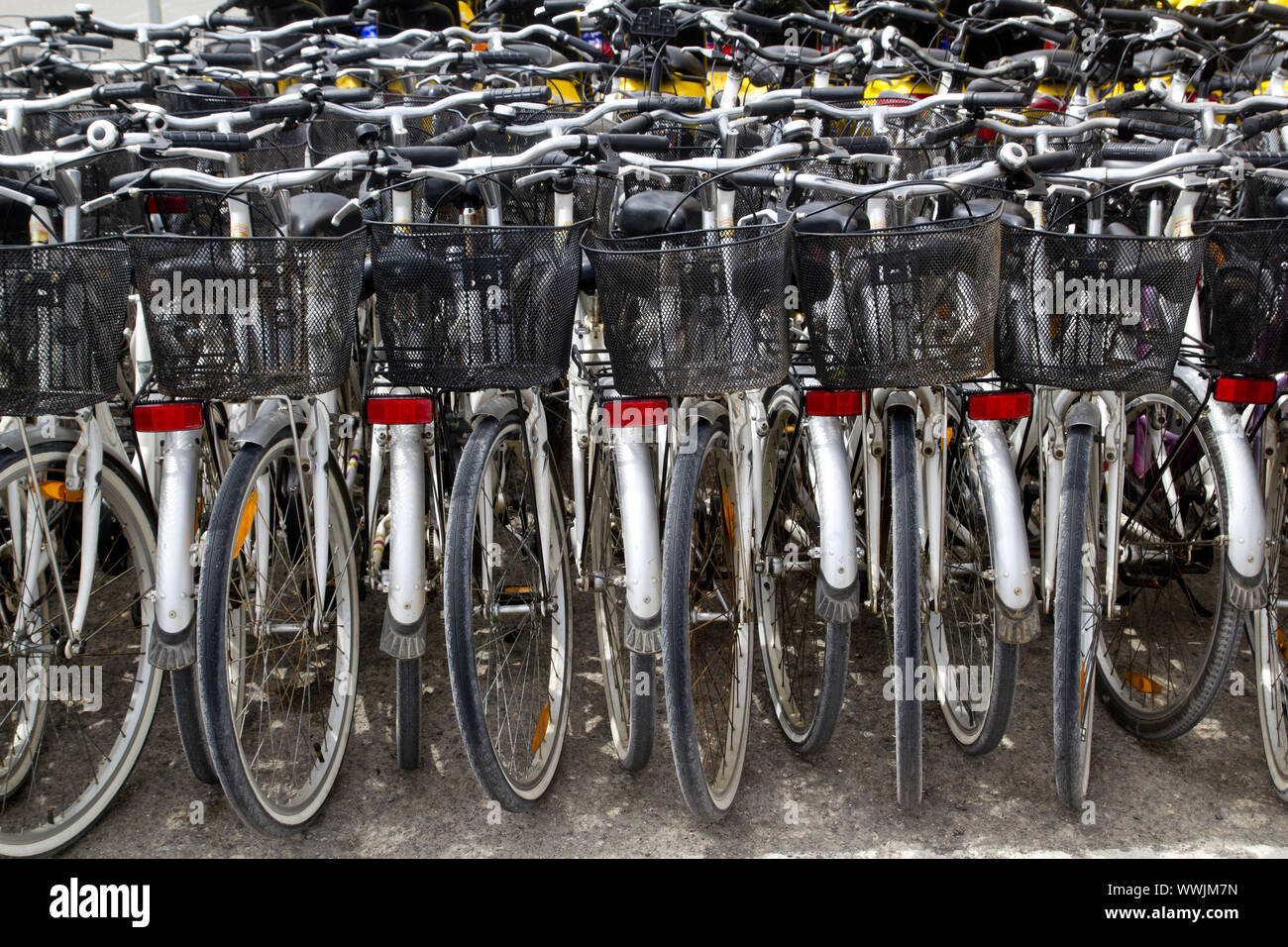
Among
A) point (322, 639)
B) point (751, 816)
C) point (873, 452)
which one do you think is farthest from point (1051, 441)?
point (322, 639)

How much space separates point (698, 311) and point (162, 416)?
1.32 metres

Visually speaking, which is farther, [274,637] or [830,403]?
[274,637]

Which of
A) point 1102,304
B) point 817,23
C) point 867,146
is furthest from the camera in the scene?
point 817,23

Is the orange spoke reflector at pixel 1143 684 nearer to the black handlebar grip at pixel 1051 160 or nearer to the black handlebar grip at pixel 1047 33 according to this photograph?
the black handlebar grip at pixel 1051 160

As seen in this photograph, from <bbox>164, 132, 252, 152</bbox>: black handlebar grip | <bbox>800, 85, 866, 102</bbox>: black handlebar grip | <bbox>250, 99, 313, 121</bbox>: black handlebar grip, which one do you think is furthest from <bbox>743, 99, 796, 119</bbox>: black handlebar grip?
<bbox>164, 132, 252, 152</bbox>: black handlebar grip

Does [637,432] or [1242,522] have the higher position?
[637,432]

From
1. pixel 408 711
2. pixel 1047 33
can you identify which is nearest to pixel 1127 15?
pixel 1047 33

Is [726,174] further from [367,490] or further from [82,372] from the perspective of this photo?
[82,372]

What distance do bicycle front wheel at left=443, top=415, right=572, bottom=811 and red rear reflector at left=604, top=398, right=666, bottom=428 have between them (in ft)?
1.05

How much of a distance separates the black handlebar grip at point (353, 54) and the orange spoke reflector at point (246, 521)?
109 inches

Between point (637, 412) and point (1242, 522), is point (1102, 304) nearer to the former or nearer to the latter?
point (1242, 522)

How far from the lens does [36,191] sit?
2.73 m

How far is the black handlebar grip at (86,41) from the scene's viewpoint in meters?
5.30

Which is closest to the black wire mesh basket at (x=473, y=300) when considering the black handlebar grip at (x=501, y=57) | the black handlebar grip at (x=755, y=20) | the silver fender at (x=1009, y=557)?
the silver fender at (x=1009, y=557)
